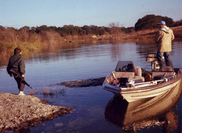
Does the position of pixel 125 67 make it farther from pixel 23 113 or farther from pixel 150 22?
pixel 150 22

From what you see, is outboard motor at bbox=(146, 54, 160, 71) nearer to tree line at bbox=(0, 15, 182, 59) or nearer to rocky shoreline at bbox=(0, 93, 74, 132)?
rocky shoreline at bbox=(0, 93, 74, 132)

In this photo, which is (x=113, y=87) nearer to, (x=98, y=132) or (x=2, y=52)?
(x=98, y=132)

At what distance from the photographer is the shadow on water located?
625cm

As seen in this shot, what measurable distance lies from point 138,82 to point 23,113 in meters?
4.33

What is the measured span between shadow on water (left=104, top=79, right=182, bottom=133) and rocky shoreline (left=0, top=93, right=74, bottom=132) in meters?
1.82

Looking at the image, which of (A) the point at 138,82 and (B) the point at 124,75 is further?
(B) the point at 124,75

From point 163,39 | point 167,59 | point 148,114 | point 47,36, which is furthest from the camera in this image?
point 47,36

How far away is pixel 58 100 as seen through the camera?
30.1ft

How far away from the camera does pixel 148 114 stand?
725 centimetres

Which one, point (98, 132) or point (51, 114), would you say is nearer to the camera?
point (98, 132)

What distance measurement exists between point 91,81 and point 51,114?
463 centimetres

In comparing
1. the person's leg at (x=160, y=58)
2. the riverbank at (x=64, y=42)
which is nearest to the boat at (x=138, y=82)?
the person's leg at (x=160, y=58)

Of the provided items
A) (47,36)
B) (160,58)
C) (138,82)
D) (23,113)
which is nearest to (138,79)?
(138,82)
